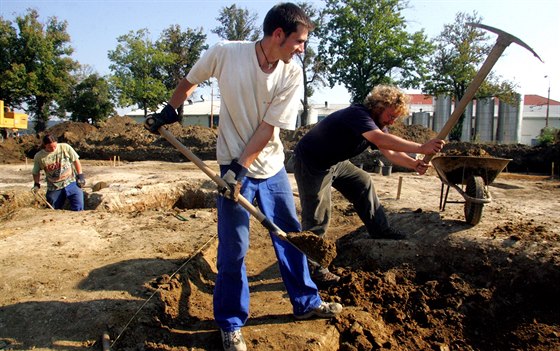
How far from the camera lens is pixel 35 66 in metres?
29.7

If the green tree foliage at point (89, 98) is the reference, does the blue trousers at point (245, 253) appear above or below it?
below

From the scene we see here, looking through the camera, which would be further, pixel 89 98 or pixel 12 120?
pixel 89 98

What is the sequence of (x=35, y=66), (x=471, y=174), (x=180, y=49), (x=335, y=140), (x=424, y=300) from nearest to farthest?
(x=424, y=300) < (x=335, y=140) < (x=471, y=174) < (x=35, y=66) < (x=180, y=49)

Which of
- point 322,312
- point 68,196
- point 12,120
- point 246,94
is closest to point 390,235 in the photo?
point 322,312

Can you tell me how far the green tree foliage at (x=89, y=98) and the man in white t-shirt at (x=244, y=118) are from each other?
106 feet

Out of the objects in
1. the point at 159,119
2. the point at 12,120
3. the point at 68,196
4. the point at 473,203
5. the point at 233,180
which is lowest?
the point at 68,196

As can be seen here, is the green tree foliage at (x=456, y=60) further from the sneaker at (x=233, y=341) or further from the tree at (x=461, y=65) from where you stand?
the sneaker at (x=233, y=341)

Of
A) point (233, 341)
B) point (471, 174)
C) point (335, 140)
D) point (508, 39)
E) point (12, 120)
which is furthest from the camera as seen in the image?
point (12, 120)

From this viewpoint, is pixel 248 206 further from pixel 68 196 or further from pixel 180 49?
pixel 180 49

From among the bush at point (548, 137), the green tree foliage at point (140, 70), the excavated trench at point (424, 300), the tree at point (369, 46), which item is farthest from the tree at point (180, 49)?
the excavated trench at point (424, 300)

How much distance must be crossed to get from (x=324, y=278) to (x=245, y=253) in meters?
1.32

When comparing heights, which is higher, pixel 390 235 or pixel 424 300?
pixel 390 235

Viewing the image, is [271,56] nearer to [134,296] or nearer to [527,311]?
[134,296]

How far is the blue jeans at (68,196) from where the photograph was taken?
6691mm
